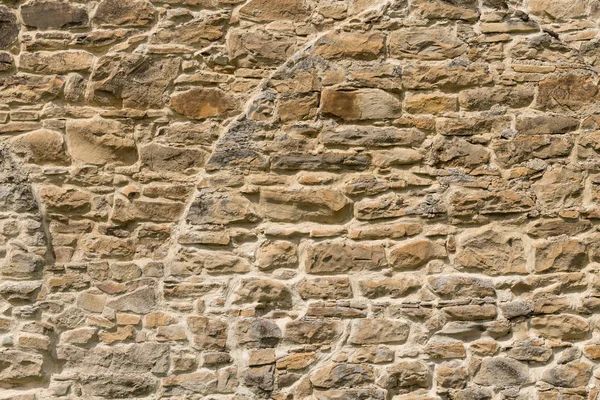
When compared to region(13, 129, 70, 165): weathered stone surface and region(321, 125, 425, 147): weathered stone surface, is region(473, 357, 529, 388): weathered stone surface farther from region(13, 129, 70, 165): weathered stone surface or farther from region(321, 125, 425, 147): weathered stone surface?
region(13, 129, 70, 165): weathered stone surface

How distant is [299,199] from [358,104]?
600mm

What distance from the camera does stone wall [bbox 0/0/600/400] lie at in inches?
130

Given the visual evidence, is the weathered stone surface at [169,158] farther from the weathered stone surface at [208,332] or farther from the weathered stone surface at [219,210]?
the weathered stone surface at [208,332]

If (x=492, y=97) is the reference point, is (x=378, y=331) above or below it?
below

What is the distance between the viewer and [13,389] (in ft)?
10.7

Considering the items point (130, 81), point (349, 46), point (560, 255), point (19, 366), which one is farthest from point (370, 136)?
point (19, 366)

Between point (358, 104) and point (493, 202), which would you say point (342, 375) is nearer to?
point (493, 202)

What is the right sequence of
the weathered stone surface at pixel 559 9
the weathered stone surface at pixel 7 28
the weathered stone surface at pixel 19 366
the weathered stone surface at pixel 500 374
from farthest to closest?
1. the weathered stone surface at pixel 559 9
2. the weathered stone surface at pixel 7 28
3. the weathered stone surface at pixel 500 374
4. the weathered stone surface at pixel 19 366

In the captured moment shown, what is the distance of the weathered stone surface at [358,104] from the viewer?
3451 millimetres

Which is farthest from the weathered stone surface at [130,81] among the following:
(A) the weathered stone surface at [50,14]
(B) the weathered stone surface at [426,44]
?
(B) the weathered stone surface at [426,44]

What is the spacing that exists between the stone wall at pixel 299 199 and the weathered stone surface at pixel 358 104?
0.01 meters

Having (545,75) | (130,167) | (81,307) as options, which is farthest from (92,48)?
(545,75)

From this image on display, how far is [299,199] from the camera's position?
340 centimetres

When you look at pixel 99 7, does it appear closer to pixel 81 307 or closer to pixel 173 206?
pixel 173 206
